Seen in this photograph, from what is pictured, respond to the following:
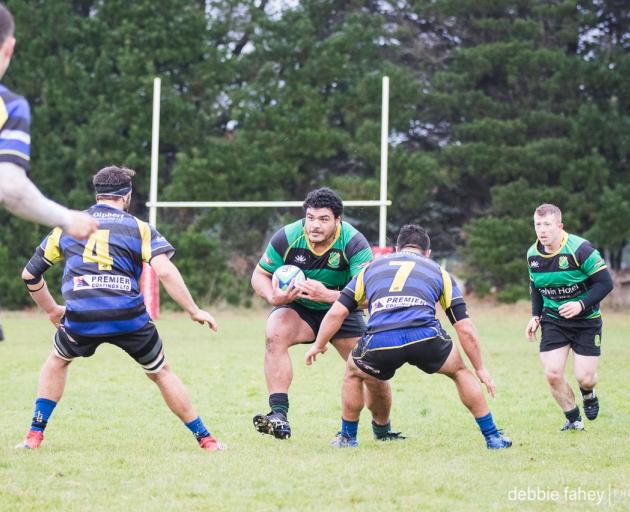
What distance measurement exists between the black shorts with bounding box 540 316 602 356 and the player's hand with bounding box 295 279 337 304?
1.99 metres

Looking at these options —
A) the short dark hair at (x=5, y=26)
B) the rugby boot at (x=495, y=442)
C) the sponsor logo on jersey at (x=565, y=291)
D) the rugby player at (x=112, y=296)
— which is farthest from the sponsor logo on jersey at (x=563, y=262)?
the short dark hair at (x=5, y=26)

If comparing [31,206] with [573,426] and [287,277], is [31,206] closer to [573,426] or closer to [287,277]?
[287,277]

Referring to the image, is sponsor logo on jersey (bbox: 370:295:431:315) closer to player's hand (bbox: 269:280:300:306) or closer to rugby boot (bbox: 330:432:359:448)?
player's hand (bbox: 269:280:300:306)

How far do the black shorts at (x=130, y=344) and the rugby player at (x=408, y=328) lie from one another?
3.25 ft

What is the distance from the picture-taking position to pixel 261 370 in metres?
12.2

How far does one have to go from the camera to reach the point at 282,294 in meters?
7.08

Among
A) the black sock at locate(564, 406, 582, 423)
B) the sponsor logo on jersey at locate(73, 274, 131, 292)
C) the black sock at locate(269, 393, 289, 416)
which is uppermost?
the sponsor logo on jersey at locate(73, 274, 131, 292)

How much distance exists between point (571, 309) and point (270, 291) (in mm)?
2254

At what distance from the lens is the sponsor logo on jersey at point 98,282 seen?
6180 mm

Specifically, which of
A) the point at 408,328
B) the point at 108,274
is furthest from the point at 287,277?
the point at 108,274

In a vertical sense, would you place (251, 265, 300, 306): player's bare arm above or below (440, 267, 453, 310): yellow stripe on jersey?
below

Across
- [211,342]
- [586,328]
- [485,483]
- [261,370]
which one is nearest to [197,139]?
[211,342]

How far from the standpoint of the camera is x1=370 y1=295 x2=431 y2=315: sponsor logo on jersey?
6309 millimetres

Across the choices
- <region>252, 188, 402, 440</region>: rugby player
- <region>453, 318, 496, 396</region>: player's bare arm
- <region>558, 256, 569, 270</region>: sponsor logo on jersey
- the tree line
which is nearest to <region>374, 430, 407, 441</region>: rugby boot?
<region>252, 188, 402, 440</region>: rugby player
